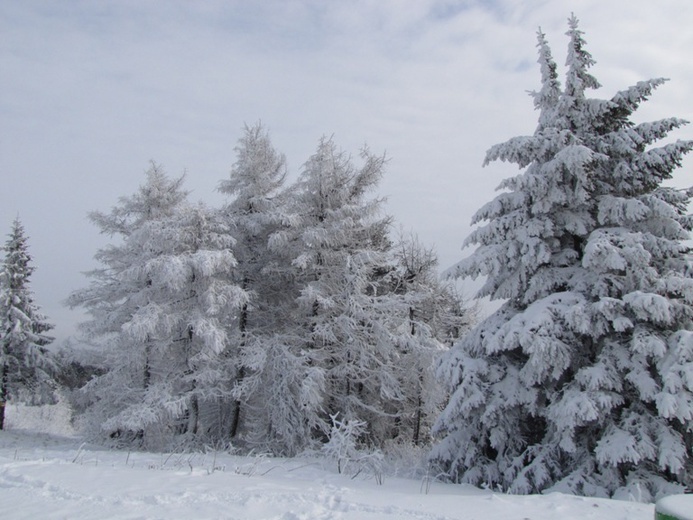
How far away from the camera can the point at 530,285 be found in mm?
11211

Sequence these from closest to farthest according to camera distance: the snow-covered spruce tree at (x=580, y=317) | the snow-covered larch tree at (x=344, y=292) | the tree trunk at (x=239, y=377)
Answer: the snow-covered spruce tree at (x=580, y=317) → the snow-covered larch tree at (x=344, y=292) → the tree trunk at (x=239, y=377)

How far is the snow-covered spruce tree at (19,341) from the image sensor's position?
26656 mm

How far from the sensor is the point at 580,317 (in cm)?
964

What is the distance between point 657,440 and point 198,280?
13667 mm

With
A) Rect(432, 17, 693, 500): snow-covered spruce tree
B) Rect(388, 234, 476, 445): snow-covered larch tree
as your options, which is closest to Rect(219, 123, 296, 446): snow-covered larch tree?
Rect(388, 234, 476, 445): snow-covered larch tree

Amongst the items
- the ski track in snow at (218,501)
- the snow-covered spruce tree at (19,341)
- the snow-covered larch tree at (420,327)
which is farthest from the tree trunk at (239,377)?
the snow-covered spruce tree at (19,341)

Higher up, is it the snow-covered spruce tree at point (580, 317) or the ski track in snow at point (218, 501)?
the snow-covered spruce tree at point (580, 317)

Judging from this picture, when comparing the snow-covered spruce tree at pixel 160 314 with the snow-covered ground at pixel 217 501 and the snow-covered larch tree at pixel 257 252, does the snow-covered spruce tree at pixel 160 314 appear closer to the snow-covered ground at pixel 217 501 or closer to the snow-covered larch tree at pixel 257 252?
the snow-covered larch tree at pixel 257 252

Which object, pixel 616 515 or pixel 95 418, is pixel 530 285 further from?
pixel 95 418

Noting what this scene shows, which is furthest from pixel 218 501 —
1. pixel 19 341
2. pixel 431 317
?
pixel 19 341

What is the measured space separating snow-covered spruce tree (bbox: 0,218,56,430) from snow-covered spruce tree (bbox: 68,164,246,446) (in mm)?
9271

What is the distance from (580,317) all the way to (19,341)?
2699 centimetres

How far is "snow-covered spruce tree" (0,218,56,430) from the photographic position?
87.5 ft

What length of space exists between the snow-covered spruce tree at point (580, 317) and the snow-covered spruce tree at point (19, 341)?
77.7 feet
